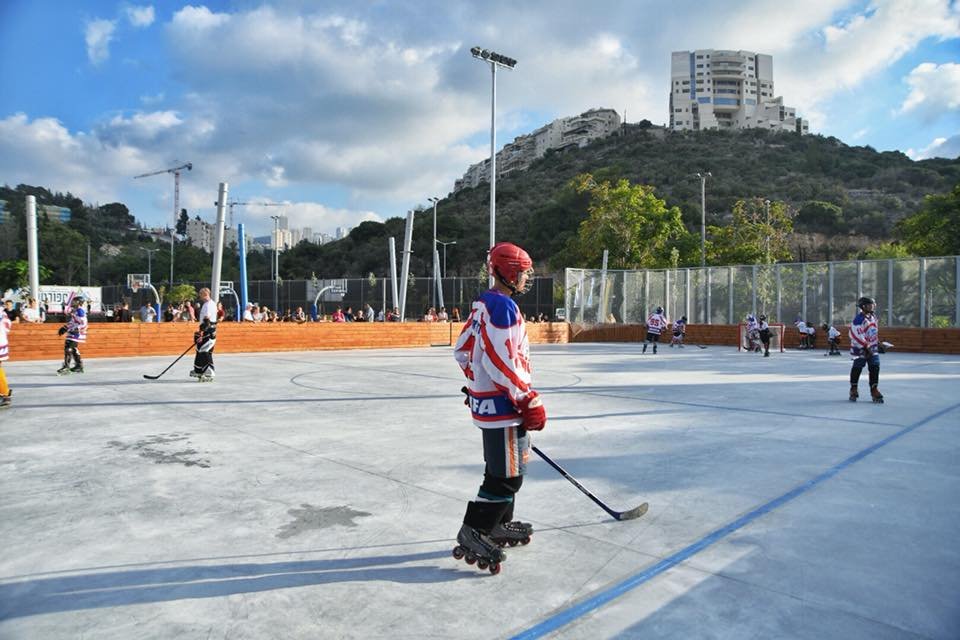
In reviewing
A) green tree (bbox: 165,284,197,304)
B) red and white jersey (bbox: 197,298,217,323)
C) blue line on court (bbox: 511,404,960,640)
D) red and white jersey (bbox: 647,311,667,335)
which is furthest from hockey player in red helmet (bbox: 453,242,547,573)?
green tree (bbox: 165,284,197,304)

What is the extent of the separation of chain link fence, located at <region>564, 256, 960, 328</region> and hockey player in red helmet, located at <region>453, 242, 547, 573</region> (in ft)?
89.6

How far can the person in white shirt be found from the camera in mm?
12039

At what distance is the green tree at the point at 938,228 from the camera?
3719 cm

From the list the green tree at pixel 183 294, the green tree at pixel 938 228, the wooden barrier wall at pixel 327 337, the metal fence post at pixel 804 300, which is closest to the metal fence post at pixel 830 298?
the wooden barrier wall at pixel 327 337

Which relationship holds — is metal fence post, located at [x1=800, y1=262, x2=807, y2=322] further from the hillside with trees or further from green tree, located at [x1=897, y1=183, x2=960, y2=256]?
green tree, located at [x1=897, y1=183, x2=960, y2=256]

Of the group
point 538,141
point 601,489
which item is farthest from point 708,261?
point 538,141

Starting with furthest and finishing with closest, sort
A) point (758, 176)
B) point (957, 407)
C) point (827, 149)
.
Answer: point (827, 149), point (758, 176), point (957, 407)

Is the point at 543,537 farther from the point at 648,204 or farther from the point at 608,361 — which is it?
the point at 648,204

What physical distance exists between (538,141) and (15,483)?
188235mm

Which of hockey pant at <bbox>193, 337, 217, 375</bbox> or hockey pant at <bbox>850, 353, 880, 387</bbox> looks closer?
hockey pant at <bbox>850, 353, 880, 387</bbox>

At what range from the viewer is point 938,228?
37.6m

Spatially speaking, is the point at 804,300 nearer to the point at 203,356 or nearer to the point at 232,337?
the point at 232,337

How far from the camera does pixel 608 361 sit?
18516 millimetres

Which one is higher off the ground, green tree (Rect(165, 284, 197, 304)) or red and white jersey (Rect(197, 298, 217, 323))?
green tree (Rect(165, 284, 197, 304))
